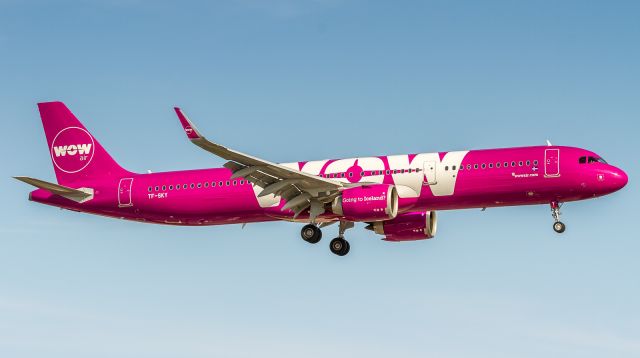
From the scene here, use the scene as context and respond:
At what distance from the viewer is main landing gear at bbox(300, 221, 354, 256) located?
5347 cm

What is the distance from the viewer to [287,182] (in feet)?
167

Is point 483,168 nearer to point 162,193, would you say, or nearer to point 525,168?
point 525,168

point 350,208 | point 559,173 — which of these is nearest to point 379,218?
point 350,208

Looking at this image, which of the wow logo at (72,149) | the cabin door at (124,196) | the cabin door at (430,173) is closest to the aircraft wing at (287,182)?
the cabin door at (430,173)

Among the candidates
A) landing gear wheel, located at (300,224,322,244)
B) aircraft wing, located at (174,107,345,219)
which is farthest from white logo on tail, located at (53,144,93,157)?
landing gear wheel, located at (300,224,322,244)

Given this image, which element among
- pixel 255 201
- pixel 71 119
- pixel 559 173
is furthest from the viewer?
pixel 71 119

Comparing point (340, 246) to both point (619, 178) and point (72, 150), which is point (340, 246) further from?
point (72, 150)

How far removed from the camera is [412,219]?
184 ft

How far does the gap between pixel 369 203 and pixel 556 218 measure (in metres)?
8.79

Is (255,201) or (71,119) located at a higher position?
(71,119)

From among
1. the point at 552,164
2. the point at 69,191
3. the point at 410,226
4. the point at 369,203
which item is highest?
the point at 552,164

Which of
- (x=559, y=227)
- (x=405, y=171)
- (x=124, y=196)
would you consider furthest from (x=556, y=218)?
(x=124, y=196)

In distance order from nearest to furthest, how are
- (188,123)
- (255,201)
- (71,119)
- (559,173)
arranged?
(188,123)
(559,173)
(255,201)
(71,119)

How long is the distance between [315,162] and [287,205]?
3232 mm
